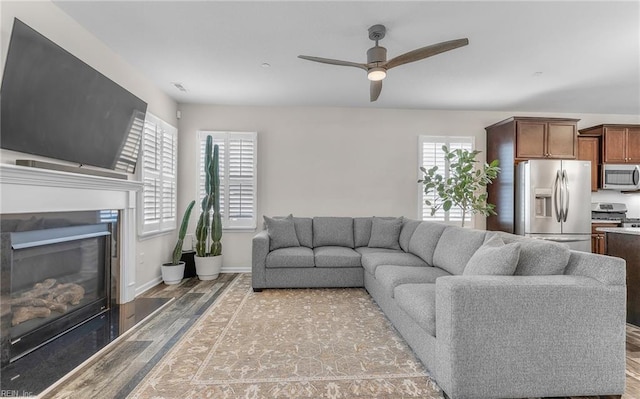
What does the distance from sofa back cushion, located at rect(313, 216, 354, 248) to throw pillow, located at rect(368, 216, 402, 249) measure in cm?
33

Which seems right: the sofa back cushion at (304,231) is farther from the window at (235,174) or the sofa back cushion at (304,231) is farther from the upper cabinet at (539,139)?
the upper cabinet at (539,139)

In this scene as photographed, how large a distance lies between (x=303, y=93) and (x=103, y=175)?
8.72 ft

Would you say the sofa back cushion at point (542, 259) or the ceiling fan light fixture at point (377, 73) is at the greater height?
the ceiling fan light fixture at point (377, 73)

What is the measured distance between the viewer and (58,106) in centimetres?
229

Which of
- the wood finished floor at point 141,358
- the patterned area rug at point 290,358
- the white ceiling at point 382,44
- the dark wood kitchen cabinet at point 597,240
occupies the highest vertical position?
the white ceiling at point 382,44

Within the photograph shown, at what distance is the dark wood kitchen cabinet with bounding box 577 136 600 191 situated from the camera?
482 centimetres

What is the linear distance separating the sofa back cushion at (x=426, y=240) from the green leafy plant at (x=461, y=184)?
3.06ft

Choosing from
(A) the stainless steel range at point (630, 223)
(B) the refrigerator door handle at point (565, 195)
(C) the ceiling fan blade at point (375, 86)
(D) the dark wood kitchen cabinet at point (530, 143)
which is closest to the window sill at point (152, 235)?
(C) the ceiling fan blade at point (375, 86)

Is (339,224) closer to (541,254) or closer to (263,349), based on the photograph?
(263,349)

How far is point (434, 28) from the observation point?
8.64ft

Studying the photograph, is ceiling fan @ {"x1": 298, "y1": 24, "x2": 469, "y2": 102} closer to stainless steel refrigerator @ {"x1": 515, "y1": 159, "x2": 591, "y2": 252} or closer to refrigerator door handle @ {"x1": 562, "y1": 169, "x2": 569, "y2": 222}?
stainless steel refrigerator @ {"x1": 515, "y1": 159, "x2": 591, "y2": 252}

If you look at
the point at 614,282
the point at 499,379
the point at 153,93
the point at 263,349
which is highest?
the point at 153,93

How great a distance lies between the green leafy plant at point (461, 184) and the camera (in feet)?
14.1

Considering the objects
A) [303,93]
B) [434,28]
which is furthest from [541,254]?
[303,93]
